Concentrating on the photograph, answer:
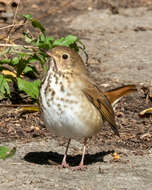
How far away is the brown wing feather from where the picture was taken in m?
4.99

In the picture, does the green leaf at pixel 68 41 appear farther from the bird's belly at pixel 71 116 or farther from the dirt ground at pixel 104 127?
the bird's belly at pixel 71 116

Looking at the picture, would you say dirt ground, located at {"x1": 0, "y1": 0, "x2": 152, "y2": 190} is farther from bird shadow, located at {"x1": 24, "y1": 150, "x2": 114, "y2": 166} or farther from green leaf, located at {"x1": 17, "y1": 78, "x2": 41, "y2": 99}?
green leaf, located at {"x1": 17, "y1": 78, "x2": 41, "y2": 99}

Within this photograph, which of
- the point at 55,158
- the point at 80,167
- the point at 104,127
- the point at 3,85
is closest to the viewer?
the point at 80,167

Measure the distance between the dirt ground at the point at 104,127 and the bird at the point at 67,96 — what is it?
42 cm

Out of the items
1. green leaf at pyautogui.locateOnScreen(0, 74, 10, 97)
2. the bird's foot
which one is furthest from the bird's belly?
green leaf at pyautogui.locateOnScreen(0, 74, 10, 97)

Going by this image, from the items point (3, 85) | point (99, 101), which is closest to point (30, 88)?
point (3, 85)

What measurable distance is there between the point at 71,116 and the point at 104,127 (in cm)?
162

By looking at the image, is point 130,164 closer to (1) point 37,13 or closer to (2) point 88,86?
(2) point 88,86

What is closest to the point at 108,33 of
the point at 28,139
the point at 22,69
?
the point at 22,69

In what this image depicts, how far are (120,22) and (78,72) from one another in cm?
541

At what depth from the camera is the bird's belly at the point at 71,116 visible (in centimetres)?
472

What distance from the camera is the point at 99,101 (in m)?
5.20

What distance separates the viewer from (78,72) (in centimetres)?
491

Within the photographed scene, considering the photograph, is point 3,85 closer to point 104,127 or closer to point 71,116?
point 104,127
